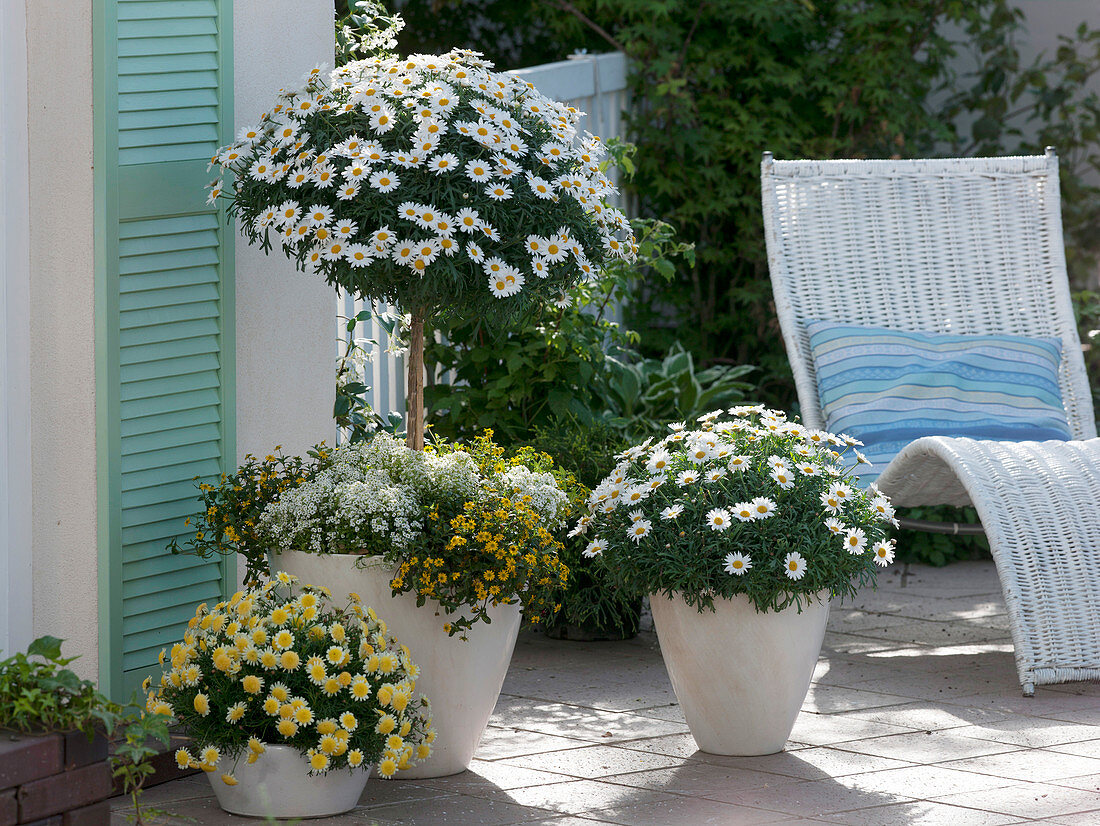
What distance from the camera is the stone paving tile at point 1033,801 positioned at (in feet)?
8.47

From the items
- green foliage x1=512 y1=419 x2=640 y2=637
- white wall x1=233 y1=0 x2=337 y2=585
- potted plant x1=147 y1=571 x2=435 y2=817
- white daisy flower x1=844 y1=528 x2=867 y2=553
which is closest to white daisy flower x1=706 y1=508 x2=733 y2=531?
white daisy flower x1=844 y1=528 x2=867 y2=553

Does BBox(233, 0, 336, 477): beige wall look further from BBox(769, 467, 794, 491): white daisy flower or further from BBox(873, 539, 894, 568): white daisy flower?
BBox(873, 539, 894, 568): white daisy flower

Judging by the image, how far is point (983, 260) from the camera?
484 cm

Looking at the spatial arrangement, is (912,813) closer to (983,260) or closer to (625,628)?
(625,628)

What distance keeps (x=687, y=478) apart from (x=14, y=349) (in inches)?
53.8

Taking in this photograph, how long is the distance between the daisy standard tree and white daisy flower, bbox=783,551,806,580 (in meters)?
0.71

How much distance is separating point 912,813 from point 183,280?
1798 mm

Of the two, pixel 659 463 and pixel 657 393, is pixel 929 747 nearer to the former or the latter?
pixel 659 463

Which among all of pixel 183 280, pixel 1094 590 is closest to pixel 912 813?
pixel 1094 590

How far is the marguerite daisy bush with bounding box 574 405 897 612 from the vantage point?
9.25 feet

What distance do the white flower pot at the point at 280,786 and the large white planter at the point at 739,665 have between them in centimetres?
71

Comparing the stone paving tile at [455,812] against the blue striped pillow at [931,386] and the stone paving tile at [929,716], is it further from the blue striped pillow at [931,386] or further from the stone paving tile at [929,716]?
the blue striped pillow at [931,386]

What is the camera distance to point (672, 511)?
286 centimetres

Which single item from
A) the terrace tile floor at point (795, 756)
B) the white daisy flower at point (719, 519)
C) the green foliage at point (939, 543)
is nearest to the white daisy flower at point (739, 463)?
the white daisy flower at point (719, 519)
